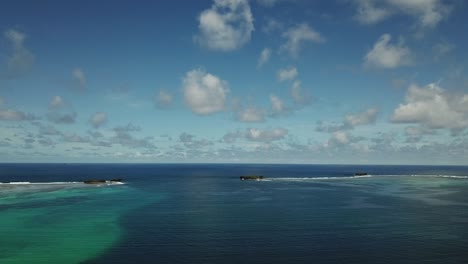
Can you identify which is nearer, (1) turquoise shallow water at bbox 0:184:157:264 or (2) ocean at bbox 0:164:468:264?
(2) ocean at bbox 0:164:468:264

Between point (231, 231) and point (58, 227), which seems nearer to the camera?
point (231, 231)

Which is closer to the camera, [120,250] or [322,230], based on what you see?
[120,250]

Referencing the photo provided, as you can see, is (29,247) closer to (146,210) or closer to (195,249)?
(195,249)

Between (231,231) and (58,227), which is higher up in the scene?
(58,227)

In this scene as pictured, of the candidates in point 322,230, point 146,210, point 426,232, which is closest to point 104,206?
point 146,210

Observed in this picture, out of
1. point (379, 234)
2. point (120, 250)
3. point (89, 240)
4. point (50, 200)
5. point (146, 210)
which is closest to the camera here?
point (120, 250)

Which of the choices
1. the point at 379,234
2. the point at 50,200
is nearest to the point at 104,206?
the point at 50,200

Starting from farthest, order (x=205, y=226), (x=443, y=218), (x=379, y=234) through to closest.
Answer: (x=443, y=218), (x=205, y=226), (x=379, y=234)

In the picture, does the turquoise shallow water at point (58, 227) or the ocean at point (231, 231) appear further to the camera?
the turquoise shallow water at point (58, 227)

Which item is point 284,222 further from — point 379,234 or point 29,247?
point 29,247
